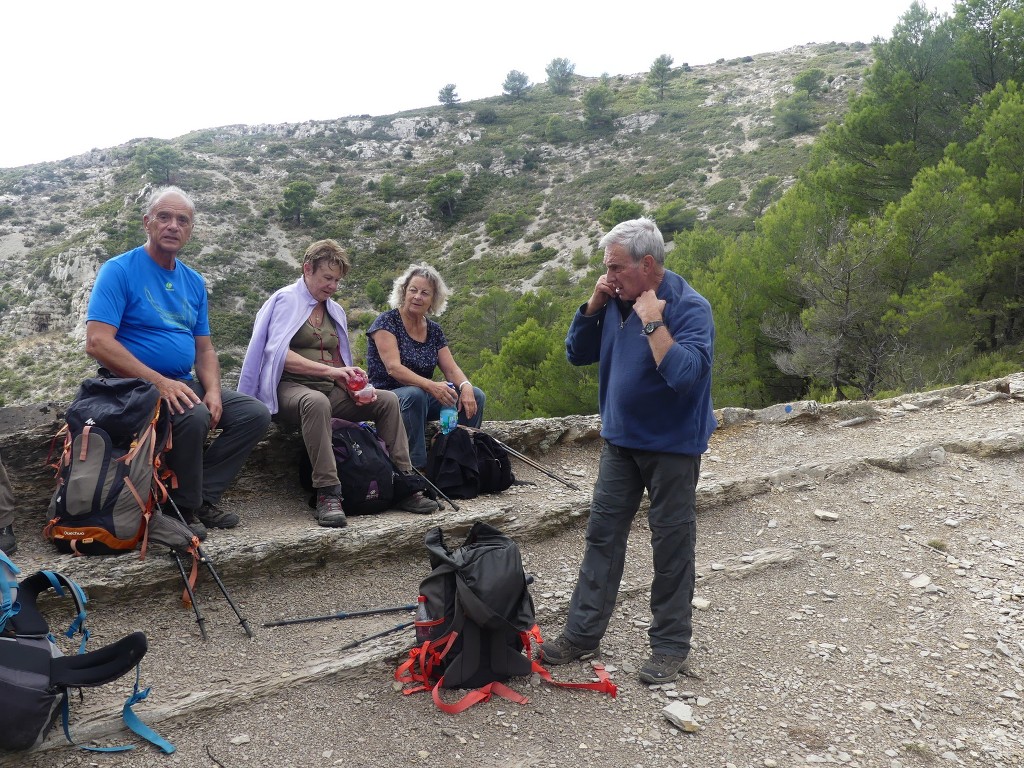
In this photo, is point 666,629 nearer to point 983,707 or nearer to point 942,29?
point 983,707

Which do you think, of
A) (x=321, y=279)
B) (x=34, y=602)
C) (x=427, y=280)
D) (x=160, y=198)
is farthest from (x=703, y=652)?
(x=160, y=198)

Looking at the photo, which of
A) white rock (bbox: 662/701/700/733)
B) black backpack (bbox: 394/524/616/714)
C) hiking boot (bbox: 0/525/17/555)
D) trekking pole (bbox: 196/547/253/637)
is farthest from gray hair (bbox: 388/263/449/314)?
white rock (bbox: 662/701/700/733)

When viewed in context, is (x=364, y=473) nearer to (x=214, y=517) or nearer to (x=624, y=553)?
(x=214, y=517)

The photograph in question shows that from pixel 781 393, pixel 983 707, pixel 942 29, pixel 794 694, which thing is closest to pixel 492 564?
pixel 794 694

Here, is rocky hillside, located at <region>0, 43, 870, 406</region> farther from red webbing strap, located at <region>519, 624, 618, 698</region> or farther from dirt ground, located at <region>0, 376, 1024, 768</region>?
red webbing strap, located at <region>519, 624, 618, 698</region>

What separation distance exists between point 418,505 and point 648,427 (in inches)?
75.6

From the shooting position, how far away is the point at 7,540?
295cm

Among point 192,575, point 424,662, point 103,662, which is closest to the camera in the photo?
point 103,662

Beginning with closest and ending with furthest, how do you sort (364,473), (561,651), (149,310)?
(561,651) → (149,310) → (364,473)

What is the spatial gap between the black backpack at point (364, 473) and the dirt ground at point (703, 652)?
17 centimetres

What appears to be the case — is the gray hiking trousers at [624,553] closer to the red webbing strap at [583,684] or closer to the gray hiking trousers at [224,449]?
the red webbing strap at [583,684]

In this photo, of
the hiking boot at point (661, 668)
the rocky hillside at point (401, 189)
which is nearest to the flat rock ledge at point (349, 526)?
the hiking boot at point (661, 668)

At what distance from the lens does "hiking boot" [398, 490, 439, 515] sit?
4.06 metres

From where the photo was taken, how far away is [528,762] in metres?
2.29
